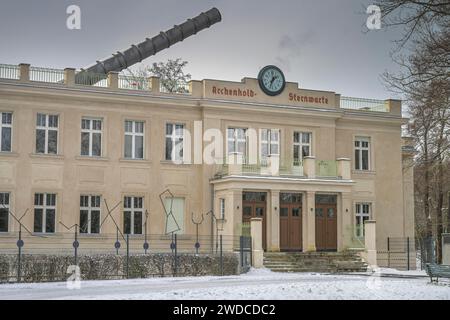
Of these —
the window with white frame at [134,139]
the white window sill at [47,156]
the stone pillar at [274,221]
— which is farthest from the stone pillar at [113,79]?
the stone pillar at [274,221]

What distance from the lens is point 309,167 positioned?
34.4m

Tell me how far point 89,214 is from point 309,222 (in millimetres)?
9690

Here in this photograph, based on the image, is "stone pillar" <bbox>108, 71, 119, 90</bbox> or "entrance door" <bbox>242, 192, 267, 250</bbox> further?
"entrance door" <bbox>242, 192, 267, 250</bbox>

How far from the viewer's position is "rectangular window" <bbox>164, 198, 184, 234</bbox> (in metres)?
33.7

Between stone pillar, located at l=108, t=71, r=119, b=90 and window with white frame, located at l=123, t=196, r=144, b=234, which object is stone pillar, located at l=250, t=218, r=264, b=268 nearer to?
window with white frame, located at l=123, t=196, r=144, b=234

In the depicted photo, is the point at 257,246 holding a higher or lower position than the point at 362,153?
lower

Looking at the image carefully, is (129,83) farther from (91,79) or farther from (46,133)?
(46,133)

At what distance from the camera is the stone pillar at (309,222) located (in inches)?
1329

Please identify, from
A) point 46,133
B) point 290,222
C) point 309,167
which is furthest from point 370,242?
point 46,133

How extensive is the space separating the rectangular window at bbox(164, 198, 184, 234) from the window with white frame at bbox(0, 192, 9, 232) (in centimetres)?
687

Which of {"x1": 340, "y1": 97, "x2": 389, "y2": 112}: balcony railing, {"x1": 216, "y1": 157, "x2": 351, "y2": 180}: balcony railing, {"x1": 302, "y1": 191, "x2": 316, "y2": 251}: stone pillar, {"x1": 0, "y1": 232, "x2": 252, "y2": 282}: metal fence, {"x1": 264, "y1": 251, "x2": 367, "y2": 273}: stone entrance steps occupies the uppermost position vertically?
{"x1": 340, "y1": 97, "x2": 389, "y2": 112}: balcony railing

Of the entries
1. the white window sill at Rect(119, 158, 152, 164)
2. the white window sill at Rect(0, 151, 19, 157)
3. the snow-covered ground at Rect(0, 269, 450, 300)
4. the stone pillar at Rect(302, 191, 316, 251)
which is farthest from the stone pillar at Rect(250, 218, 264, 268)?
the white window sill at Rect(0, 151, 19, 157)
